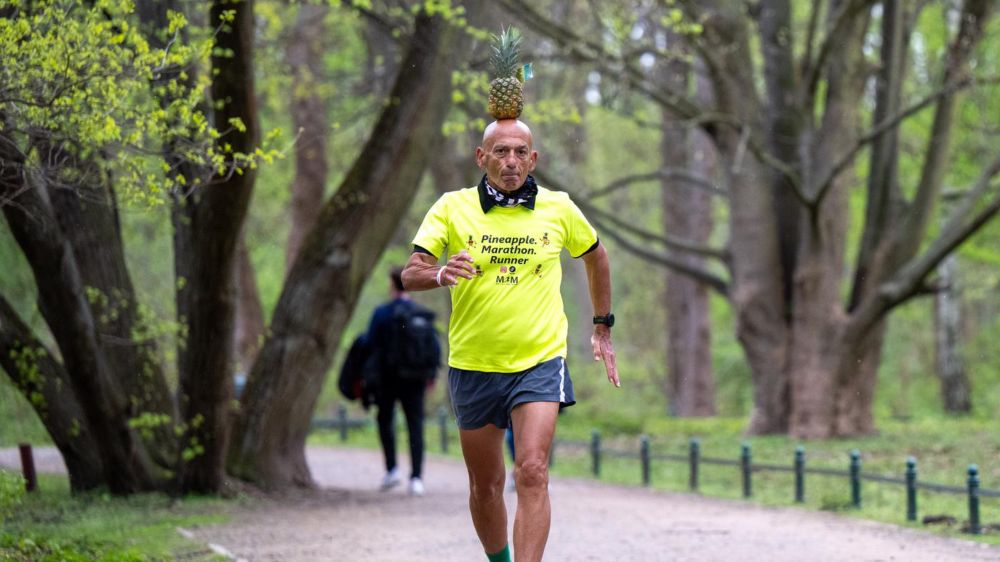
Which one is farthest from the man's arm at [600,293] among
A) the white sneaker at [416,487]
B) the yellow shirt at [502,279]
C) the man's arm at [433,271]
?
the white sneaker at [416,487]

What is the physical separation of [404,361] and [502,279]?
7226 millimetres

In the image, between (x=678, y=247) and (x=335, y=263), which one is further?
(x=678, y=247)

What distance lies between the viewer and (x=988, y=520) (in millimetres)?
10602

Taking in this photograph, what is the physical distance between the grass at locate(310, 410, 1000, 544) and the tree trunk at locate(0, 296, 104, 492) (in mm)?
6015

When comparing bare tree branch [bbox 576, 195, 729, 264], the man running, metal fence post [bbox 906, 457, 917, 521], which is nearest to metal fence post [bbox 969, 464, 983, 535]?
metal fence post [bbox 906, 457, 917, 521]

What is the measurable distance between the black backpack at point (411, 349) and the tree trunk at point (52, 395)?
2.89m

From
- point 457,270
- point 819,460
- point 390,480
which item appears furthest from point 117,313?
point 819,460

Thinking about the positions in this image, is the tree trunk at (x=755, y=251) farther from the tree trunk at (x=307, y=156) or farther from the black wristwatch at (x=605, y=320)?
the black wristwatch at (x=605, y=320)

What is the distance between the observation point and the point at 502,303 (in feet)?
20.0

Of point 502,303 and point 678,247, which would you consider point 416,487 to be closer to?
point 502,303

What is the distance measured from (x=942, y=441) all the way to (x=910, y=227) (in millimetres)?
3271

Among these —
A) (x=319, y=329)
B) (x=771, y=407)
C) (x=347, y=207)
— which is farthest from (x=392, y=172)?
(x=771, y=407)

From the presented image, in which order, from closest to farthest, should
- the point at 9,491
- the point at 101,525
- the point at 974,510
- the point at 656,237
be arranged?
1. the point at 9,491
2. the point at 101,525
3. the point at 974,510
4. the point at 656,237

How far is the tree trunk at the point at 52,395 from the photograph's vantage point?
11.2 m
